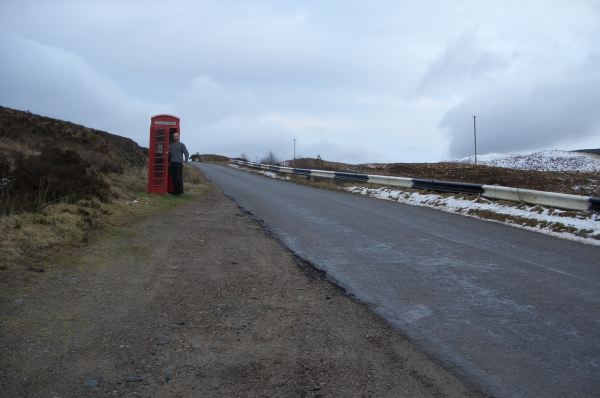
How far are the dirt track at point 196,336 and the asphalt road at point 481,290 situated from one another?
1.29ft

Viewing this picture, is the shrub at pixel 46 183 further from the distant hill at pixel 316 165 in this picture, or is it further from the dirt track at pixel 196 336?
the distant hill at pixel 316 165

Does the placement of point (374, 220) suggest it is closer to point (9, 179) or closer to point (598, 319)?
point (598, 319)

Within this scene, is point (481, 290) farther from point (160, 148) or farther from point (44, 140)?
point (44, 140)

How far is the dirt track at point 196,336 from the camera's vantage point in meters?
3.65

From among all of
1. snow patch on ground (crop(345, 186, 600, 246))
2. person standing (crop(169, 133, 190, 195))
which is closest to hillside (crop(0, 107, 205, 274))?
person standing (crop(169, 133, 190, 195))

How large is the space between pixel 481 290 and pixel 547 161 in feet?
189

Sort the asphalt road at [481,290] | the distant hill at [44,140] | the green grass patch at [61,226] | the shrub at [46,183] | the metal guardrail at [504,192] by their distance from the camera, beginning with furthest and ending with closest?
the distant hill at [44,140] < the metal guardrail at [504,192] < the shrub at [46,183] < the green grass patch at [61,226] < the asphalt road at [481,290]

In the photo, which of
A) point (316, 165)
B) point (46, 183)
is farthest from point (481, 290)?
point (316, 165)

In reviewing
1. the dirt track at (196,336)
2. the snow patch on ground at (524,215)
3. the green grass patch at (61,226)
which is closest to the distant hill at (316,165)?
the snow patch on ground at (524,215)

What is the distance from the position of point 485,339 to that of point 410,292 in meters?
1.50

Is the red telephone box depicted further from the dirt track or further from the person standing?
the dirt track

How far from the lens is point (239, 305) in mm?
5461

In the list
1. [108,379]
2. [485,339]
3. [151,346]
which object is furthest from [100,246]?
[485,339]

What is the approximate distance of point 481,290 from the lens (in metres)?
6.16
